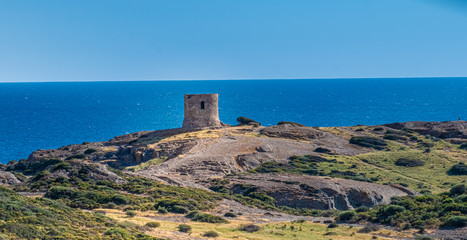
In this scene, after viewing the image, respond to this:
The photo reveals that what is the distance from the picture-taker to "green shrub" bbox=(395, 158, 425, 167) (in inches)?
2506

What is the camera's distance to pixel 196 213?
3828 centimetres

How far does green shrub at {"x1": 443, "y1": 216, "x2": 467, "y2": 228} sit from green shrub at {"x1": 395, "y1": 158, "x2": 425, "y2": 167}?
3044 centimetres

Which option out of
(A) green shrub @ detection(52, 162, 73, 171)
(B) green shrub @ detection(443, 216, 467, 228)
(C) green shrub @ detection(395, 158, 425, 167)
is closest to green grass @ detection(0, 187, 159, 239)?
(A) green shrub @ detection(52, 162, 73, 171)

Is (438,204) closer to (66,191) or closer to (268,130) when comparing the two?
(66,191)

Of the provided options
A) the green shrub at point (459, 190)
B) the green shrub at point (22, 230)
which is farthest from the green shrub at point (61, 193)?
the green shrub at point (459, 190)

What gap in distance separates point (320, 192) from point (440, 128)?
3726 centimetres

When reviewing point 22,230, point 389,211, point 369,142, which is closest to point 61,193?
point 22,230

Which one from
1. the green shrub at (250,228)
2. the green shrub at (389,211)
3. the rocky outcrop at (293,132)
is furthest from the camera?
the rocky outcrop at (293,132)

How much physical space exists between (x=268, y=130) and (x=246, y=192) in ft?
69.4

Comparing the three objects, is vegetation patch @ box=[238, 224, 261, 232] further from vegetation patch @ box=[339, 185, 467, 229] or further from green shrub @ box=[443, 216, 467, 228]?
green shrub @ box=[443, 216, 467, 228]

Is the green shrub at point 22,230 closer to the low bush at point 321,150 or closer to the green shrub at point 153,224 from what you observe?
the green shrub at point 153,224

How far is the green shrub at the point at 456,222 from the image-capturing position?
3316cm

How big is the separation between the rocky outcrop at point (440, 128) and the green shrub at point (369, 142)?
11.8 meters

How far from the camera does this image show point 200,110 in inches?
2741
